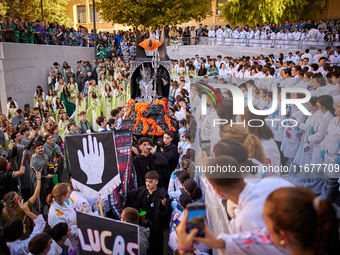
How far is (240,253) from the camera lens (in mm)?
1670

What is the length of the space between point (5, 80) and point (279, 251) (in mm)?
13309

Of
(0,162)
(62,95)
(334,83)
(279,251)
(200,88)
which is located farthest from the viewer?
(62,95)

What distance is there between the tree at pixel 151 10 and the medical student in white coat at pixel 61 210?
684 inches

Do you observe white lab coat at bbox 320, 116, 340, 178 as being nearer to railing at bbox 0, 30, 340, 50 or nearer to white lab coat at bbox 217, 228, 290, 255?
white lab coat at bbox 217, 228, 290, 255

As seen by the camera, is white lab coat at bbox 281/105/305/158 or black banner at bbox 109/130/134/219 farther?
white lab coat at bbox 281/105/305/158

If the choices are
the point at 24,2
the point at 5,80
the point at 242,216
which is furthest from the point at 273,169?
the point at 24,2

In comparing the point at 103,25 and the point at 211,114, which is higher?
the point at 103,25

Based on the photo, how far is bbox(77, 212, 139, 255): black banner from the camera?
269cm

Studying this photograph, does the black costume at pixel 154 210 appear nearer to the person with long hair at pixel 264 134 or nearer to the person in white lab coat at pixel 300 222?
the person with long hair at pixel 264 134

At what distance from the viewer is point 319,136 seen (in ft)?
16.0

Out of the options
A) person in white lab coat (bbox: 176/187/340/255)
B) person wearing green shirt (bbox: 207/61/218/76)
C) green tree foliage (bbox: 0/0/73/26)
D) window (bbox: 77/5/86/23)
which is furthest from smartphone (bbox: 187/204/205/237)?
window (bbox: 77/5/86/23)

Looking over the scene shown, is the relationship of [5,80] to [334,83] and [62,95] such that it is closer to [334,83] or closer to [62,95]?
[62,95]

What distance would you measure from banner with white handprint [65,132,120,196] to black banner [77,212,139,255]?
1.75 ft

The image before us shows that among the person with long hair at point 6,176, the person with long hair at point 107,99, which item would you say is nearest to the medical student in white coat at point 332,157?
the person with long hair at point 6,176
